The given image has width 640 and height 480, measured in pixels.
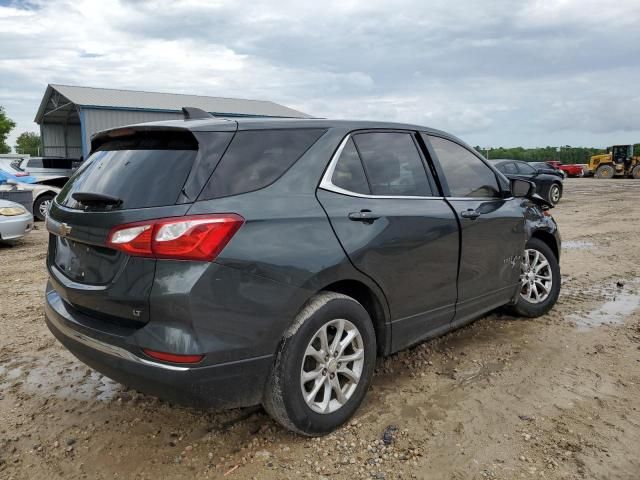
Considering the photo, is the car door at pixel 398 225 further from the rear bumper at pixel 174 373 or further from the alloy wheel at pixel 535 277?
the alloy wheel at pixel 535 277

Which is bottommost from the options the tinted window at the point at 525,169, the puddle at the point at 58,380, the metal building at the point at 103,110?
the puddle at the point at 58,380

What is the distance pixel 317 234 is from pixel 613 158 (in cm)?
3825

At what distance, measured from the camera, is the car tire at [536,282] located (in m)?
4.57

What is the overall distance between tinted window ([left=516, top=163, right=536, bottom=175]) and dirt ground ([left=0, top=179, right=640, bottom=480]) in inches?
527

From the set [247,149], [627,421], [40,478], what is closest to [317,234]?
[247,149]

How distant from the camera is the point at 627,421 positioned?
9.66 ft

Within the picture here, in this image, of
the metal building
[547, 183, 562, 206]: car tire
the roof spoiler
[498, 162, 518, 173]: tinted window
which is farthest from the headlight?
the metal building

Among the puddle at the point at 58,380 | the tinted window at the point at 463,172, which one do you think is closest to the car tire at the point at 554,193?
the tinted window at the point at 463,172

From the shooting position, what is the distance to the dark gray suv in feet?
7.61

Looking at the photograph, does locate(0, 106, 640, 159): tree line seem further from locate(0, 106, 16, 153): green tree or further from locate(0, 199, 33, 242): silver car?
locate(0, 199, 33, 242): silver car

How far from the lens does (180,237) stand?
2.30 m

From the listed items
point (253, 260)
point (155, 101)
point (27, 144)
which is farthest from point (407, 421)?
point (27, 144)

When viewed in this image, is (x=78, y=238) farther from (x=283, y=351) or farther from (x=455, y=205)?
(x=455, y=205)

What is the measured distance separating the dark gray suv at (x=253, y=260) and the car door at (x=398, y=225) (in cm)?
1
